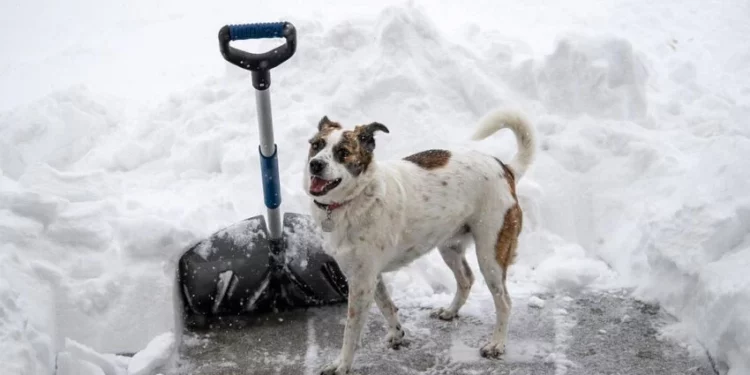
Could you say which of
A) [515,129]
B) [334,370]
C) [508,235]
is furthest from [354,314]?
[515,129]

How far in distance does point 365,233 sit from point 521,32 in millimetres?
6226

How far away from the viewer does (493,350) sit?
3529 millimetres

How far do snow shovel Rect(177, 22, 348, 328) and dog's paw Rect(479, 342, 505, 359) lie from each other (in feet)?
2.83

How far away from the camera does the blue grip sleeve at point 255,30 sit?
3283 mm

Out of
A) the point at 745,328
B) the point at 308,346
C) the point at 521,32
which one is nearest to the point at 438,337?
the point at 308,346

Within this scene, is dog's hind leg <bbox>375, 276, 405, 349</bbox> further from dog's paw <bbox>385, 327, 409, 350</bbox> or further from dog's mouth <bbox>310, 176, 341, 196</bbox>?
dog's mouth <bbox>310, 176, 341, 196</bbox>

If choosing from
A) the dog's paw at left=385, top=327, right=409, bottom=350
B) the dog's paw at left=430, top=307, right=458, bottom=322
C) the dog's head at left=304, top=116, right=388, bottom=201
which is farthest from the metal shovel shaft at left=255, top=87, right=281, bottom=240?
the dog's paw at left=430, top=307, right=458, bottom=322

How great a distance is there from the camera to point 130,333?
3.55 m

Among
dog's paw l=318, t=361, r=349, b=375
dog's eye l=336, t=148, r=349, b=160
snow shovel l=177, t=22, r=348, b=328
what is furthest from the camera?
snow shovel l=177, t=22, r=348, b=328

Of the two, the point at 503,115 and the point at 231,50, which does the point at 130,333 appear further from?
the point at 503,115

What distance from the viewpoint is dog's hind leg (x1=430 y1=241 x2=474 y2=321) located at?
12.6 ft

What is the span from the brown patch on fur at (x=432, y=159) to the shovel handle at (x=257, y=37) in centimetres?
83

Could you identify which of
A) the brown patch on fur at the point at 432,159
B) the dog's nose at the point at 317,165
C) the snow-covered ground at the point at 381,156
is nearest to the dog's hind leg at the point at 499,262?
the brown patch on fur at the point at 432,159

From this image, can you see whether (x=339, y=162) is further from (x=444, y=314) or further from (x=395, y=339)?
(x=444, y=314)
